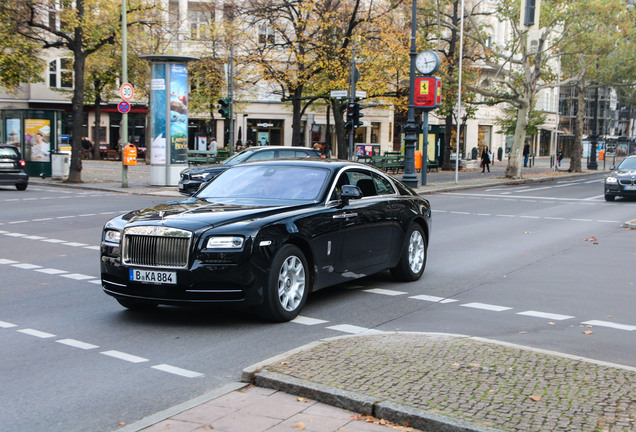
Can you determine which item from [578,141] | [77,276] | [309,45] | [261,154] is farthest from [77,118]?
[578,141]

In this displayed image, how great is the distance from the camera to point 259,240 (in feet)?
22.6

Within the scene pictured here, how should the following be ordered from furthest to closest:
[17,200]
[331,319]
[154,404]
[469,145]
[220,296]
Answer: [469,145] → [17,200] → [331,319] → [220,296] → [154,404]

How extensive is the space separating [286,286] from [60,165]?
1009 inches

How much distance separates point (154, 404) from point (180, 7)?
60.4 metres

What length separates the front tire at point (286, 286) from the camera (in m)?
6.96

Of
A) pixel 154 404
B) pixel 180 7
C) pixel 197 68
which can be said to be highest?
pixel 180 7

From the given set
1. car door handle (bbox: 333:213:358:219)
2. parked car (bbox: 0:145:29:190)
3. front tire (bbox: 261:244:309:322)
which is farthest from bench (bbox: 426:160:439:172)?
front tire (bbox: 261:244:309:322)

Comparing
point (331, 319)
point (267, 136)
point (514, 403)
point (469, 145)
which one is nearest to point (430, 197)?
point (331, 319)

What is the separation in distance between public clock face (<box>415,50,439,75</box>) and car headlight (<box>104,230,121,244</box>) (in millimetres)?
23512

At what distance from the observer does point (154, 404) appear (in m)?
4.87

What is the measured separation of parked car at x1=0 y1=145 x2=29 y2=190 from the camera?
985 inches

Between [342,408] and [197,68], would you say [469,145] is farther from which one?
[342,408]

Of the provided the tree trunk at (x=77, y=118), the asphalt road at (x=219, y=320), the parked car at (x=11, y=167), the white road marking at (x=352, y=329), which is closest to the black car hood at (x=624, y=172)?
the asphalt road at (x=219, y=320)

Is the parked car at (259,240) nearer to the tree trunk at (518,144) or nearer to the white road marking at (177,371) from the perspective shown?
the white road marking at (177,371)
